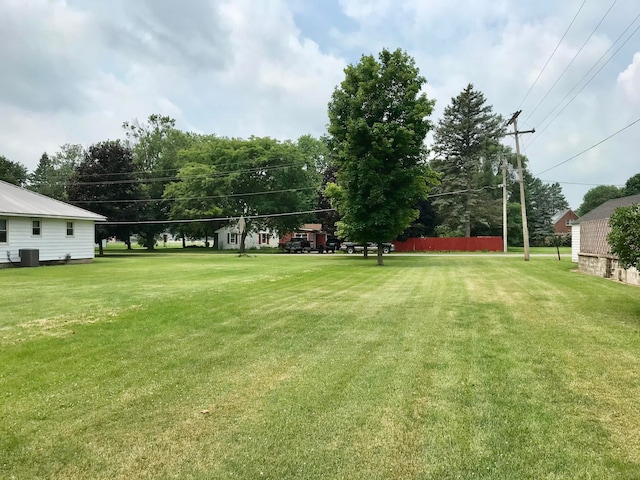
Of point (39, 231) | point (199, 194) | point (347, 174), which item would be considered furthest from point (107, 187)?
point (347, 174)

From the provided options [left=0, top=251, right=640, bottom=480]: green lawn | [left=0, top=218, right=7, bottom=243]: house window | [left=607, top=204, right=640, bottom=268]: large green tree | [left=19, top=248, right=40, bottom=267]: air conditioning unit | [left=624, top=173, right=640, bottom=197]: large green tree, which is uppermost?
[left=624, top=173, right=640, bottom=197]: large green tree

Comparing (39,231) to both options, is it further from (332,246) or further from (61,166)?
(61,166)

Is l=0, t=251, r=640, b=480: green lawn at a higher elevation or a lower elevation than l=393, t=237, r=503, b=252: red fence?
lower

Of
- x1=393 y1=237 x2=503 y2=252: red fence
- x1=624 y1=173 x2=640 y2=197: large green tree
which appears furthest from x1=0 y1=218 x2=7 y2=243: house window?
x1=624 y1=173 x2=640 y2=197: large green tree

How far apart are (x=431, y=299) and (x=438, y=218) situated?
139 ft

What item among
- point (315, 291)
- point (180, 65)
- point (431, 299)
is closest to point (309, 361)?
point (431, 299)

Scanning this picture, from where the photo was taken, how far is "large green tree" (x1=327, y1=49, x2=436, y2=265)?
22516 mm

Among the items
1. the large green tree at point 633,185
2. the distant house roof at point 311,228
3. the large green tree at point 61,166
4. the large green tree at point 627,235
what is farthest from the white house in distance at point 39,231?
the large green tree at point 633,185

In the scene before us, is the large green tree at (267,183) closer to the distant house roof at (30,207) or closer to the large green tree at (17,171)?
the distant house roof at (30,207)

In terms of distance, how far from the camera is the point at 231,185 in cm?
4216

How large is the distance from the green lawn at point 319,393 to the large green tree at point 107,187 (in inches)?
1343

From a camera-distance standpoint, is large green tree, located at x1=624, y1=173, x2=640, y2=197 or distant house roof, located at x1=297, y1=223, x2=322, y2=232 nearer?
distant house roof, located at x1=297, y1=223, x2=322, y2=232

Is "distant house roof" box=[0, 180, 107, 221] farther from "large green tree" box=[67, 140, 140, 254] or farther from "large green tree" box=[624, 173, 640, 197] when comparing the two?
"large green tree" box=[624, 173, 640, 197]

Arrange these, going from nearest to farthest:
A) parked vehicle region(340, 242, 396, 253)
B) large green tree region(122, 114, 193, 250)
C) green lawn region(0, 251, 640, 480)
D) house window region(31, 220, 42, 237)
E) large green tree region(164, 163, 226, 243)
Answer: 1. green lawn region(0, 251, 640, 480)
2. house window region(31, 220, 42, 237)
3. large green tree region(164, 163, 226, 243)
4. parked vehicle region(340, 242, 396, 253)
5. large green tree region(122, 114, 193, 250)
